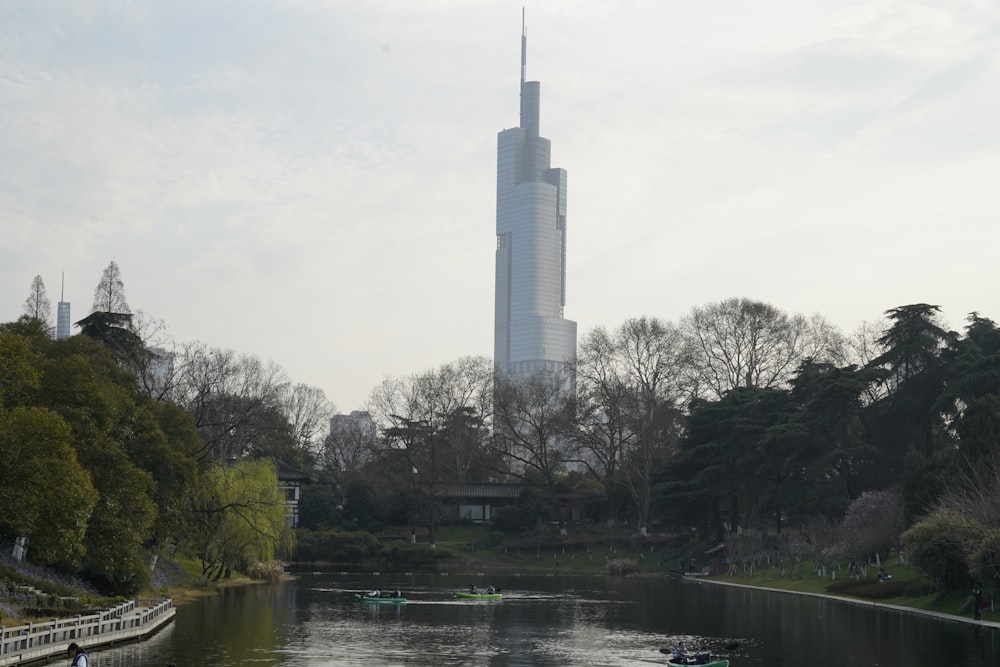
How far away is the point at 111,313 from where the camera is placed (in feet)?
225

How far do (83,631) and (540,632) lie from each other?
1757cm

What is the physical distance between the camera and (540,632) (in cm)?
4525

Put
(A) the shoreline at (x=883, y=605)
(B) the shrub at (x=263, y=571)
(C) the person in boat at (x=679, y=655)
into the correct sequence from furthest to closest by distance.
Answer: (B) the shrub at (x=263, y=571) < (A) the shoreline at (x=883, y=605) < (C) the person in boat at (x=679, y=655)

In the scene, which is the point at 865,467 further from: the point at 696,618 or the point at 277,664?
the point at 277,664

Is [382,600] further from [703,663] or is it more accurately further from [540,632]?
[703,663]

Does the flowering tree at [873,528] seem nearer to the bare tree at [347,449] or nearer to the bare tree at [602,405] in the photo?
the bare tree at [602,405]

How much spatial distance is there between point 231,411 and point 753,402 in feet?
131

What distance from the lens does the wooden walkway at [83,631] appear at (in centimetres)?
3182

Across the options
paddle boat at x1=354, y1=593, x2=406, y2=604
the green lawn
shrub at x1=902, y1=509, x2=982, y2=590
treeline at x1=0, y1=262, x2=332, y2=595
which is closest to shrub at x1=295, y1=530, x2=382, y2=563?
treeline at x1=0, y1=262, x2=332, y2=595

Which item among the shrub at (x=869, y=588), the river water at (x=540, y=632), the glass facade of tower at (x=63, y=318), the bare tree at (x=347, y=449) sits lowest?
the river water at (x=540, y=632)

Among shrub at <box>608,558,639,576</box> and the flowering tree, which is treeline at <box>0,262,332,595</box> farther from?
the flowering tree

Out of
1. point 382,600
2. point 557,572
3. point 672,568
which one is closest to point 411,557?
point 557,572

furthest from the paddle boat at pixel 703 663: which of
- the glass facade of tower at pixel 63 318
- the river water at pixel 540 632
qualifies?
the glass facade of tower at pixel 63 318

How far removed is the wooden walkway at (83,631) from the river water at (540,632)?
89cm
